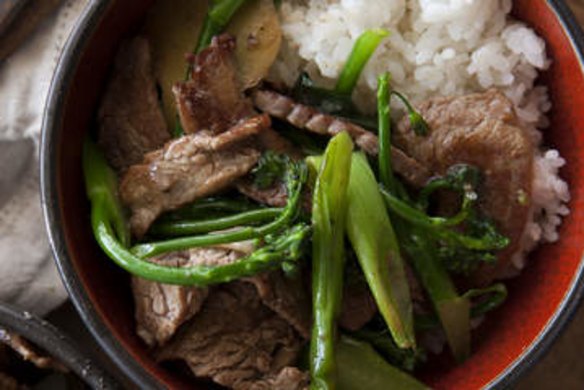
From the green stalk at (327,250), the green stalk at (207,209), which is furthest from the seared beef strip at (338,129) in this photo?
the green stalk at (207,209)

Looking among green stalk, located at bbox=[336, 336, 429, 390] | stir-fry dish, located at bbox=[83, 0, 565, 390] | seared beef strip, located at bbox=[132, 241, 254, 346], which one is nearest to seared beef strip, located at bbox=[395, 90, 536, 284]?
stir-fry dish, located at bbox=[83, 0, 565, 390]

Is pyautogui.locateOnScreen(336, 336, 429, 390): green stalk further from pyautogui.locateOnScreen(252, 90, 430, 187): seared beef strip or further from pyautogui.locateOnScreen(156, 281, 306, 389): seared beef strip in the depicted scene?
pyautogui.locateOnScreen(252, 90, 430, 187): seared beef strip

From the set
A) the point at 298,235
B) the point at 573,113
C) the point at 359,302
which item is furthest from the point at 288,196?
the point at 573,113

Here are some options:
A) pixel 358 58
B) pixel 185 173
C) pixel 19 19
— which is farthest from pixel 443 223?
pixel 19 19

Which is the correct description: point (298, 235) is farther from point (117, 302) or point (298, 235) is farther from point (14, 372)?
point (14, 372)

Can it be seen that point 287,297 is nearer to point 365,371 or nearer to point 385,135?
point 365,371

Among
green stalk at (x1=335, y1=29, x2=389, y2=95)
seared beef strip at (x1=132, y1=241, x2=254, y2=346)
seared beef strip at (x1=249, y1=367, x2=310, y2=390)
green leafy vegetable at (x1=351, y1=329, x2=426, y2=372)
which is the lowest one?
green leafy vegetable at (x1=351, y1=329, x2=426, y2=372)

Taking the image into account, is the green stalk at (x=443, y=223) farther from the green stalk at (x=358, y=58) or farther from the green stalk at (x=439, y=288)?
the green stalk at (x=358, y=58)
